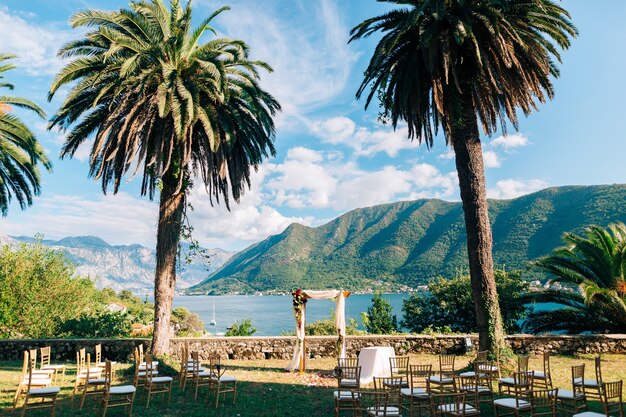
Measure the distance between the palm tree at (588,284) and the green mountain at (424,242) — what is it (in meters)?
2.43

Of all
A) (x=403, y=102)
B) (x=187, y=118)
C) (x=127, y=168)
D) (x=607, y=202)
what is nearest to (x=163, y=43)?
(x=187, y=118)

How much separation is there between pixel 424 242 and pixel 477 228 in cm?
11959

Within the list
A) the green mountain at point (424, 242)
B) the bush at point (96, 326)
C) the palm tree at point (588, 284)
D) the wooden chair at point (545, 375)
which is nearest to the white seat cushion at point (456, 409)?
the wooden chair at point (545, 375)

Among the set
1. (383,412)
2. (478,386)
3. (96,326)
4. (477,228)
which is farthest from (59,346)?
(477,228)

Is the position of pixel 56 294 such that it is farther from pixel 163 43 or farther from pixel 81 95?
pixel 163 43

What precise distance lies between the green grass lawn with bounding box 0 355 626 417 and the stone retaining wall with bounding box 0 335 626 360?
28.4 inches

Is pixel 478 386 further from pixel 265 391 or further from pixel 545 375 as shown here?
pixel 265 391

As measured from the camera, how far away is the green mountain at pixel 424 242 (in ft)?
237

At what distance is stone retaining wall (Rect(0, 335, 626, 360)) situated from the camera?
606 inches

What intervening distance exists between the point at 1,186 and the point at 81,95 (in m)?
7.96

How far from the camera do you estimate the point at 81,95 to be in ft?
45.4

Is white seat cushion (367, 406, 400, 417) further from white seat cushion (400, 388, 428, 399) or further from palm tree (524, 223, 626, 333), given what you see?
palm tree (524, 223, 626, 333)

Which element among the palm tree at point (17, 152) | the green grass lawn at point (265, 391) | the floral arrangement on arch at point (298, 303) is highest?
the palm tree at point (17, 152)

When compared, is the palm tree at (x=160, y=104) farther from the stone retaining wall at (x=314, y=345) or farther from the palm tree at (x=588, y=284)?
the palm tree at (x=588, y=284)
